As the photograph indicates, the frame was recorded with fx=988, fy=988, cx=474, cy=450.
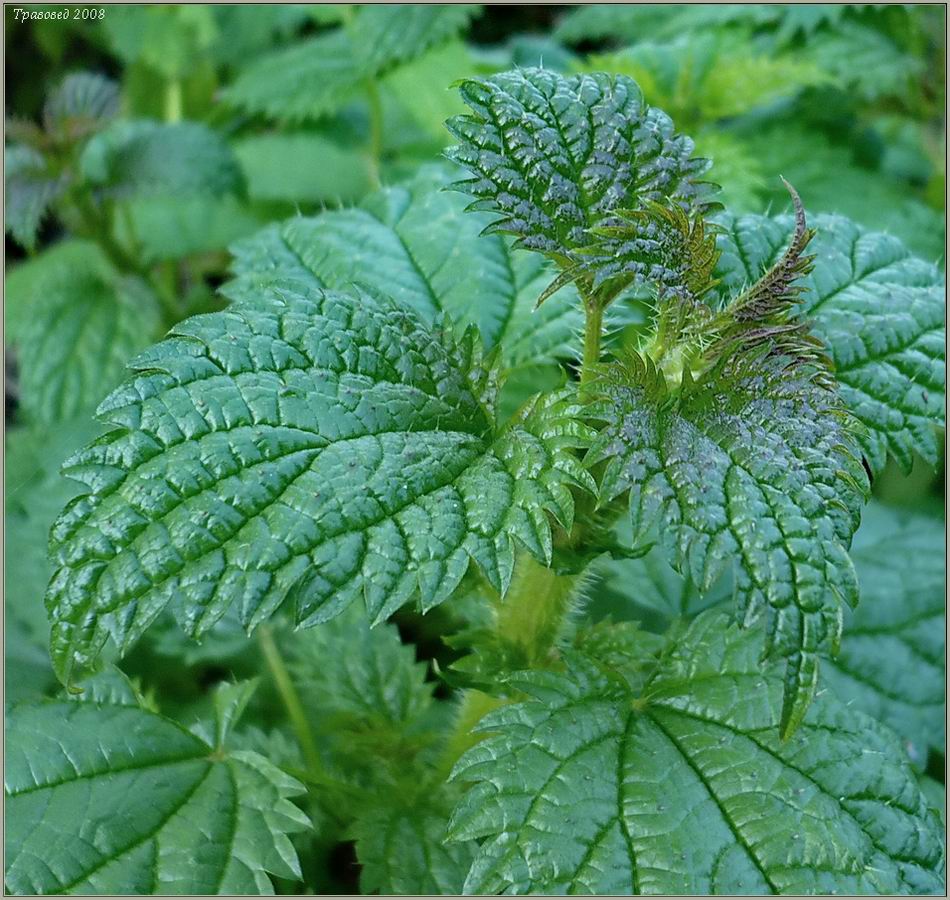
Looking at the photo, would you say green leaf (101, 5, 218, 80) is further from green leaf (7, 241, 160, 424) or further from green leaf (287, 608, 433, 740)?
green leaf (287, 608, 433, 740)

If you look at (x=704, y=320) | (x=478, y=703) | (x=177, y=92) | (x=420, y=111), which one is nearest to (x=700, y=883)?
(x=478, y=703)

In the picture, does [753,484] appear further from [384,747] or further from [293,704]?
[293,704]

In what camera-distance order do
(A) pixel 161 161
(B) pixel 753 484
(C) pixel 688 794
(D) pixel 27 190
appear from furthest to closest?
1. (A) pixel 161 161
2. (D) pixel 27 190
3. (C) pixel 688 794
4. (B) pixel 753 484

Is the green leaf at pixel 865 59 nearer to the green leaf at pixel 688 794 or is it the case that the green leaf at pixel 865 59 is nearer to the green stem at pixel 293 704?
the green leaf at pixel 688 794

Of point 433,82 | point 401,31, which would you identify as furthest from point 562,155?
point 433,82

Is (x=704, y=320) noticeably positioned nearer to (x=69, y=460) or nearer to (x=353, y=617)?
(x=69, y=460)

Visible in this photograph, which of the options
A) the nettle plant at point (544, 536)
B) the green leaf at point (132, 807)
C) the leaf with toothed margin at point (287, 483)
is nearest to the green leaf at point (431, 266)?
the nettle plant at point (544, 536)

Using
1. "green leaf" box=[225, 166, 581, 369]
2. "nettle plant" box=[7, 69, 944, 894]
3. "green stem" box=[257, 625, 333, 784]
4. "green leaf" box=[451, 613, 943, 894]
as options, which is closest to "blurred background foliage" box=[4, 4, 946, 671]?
"green leaf" box=[225, 166, 581, 369]
